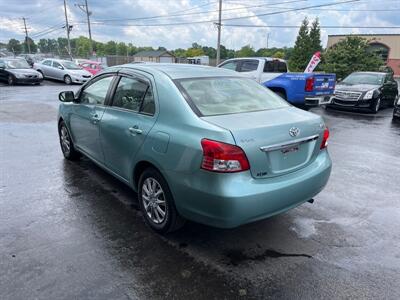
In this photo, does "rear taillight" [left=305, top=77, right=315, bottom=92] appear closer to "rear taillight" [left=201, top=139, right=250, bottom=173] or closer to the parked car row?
"rear taillight" [left=201, top=139, right=250, bottom=173]

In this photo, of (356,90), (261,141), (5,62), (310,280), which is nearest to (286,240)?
(310,280)

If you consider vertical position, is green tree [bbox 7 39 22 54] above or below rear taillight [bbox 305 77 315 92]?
above

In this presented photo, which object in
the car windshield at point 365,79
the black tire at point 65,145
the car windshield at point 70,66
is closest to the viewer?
the black tire at point 65,145

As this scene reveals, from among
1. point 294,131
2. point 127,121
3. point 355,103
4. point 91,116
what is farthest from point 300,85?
point 127,121

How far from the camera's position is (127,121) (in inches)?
144

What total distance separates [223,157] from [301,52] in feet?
136

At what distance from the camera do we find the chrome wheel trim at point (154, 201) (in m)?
3.35

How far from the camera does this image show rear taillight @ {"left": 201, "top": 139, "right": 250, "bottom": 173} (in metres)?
2.68

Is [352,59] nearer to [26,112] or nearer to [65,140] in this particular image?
[26,112]

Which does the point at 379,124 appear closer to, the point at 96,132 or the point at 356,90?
the point at 356,90

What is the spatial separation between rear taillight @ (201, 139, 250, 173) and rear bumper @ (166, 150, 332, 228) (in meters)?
0.06

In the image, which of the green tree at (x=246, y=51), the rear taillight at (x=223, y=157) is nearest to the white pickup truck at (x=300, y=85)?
the rear taillight at (x=223, y=157)

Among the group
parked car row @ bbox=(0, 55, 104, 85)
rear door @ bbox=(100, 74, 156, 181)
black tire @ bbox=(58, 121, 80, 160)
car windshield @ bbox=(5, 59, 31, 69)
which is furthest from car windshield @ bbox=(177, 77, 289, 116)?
car windshield @ bbox=(5, 59, 31, 69)

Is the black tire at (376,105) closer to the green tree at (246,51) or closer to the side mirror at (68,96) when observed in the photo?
the side mirror at (68,96)
